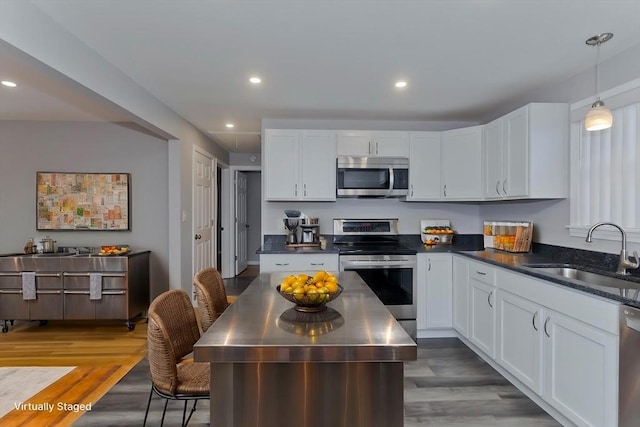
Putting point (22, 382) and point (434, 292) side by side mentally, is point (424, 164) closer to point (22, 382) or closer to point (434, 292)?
point (434, 292)

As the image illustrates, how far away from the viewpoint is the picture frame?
407 cm

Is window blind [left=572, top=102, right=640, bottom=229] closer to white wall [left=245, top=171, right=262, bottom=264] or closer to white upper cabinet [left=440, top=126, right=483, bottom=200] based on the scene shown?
white upper cabinet [left=440, top=126, right=483, bottom=200]

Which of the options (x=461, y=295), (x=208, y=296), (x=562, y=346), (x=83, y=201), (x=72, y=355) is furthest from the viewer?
(x=83, y=201)

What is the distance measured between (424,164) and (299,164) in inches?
54.0

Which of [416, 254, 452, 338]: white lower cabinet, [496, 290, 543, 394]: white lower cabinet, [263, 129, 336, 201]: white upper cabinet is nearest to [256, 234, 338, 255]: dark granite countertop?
[263, 129, 336, 201]: white upper cabinet

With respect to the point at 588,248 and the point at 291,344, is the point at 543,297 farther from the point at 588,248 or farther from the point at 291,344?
the point at 291,344

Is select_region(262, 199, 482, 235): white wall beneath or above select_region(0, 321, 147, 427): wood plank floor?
above

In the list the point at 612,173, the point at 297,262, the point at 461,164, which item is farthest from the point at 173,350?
the point at 461,164

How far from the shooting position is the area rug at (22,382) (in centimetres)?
234

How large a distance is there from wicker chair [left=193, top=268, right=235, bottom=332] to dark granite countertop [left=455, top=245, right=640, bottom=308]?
1952mm

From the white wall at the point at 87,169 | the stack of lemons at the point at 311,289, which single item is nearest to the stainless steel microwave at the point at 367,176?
the white wall at the point at 87,169

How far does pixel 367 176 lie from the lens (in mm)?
3754

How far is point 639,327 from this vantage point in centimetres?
154

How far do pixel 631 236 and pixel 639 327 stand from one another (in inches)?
38.7
